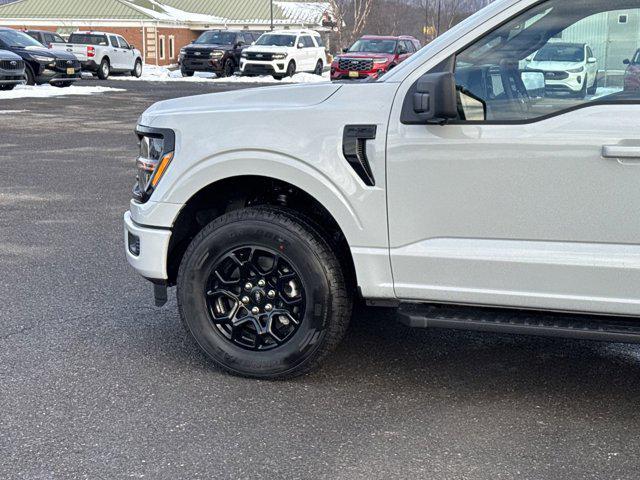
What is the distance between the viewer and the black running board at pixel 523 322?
425 cm

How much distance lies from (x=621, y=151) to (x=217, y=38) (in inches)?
1702

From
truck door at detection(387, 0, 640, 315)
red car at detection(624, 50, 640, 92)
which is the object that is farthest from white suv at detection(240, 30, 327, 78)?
red car at detection(624, 50, 640, 92)

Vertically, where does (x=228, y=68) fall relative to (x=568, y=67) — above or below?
below

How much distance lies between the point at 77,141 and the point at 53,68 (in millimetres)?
14424

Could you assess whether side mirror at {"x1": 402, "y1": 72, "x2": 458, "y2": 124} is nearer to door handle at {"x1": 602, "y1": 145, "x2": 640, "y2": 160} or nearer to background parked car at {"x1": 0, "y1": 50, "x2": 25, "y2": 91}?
door handle at {"x1": 602, "y1": 145, "x2": 640, "y2": 160}

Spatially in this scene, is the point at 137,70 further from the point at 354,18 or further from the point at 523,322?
the point at 523,322

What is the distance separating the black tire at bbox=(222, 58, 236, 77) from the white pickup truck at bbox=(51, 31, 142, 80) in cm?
375

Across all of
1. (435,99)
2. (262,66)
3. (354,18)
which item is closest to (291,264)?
(435,99)

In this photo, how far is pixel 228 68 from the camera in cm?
4419

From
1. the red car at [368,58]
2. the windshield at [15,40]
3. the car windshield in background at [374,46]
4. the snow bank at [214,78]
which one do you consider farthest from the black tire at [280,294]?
the snow bank at [214,78]

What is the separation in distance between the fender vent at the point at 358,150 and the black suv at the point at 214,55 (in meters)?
39.7

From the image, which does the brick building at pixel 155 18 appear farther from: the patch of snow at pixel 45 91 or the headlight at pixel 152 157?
the headlight at pixel 152 157

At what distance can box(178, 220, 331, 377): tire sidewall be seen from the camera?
4.66 metres

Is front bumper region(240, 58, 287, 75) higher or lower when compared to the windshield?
lower
